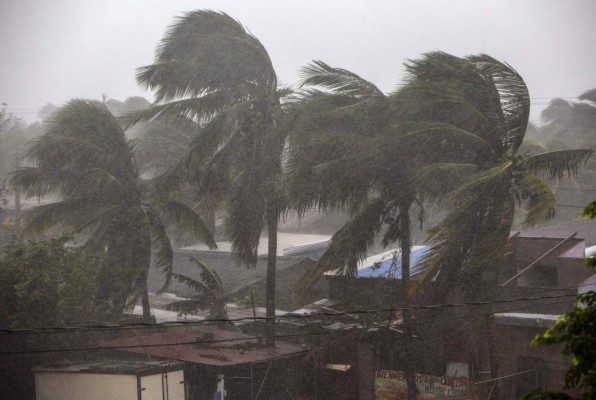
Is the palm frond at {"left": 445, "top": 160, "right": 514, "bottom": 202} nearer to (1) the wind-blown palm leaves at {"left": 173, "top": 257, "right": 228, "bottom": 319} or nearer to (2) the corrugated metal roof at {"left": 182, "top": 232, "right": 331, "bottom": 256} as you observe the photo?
(1) the wind-blown palm leaves at {"left": 173, "top": 257, "right": 228, "bottom": 319}

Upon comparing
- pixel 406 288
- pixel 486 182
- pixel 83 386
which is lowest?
pixel 83 386

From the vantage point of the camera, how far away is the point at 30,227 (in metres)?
14.3

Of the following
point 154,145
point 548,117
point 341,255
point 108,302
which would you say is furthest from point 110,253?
point 548,117

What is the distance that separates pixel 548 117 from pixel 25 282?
40.2m

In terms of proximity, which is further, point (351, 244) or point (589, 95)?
point (589, 95)

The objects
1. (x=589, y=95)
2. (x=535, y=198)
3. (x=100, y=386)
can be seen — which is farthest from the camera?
(x=589, y=95)

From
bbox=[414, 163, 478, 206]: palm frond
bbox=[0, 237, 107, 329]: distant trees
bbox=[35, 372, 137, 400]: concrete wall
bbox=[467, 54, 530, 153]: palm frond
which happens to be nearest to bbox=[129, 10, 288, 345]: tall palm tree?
bbox=[0, 237, 107, 329]: distant trees

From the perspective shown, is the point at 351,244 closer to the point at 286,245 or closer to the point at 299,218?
the point at 299,218

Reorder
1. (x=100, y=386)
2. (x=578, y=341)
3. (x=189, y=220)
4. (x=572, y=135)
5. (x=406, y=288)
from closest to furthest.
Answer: (x=578, y=341), (x=100, y=386), (x=406, y=288), (x=189, y=220), (x=572, y=135)

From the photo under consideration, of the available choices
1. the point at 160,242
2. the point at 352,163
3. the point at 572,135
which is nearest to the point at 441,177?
the point at 352,163

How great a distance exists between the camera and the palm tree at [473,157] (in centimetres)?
1059

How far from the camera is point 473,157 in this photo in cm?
1146

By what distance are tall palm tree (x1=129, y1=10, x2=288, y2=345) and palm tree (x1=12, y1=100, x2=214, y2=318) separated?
3.73 feet

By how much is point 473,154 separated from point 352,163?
6.46ft
